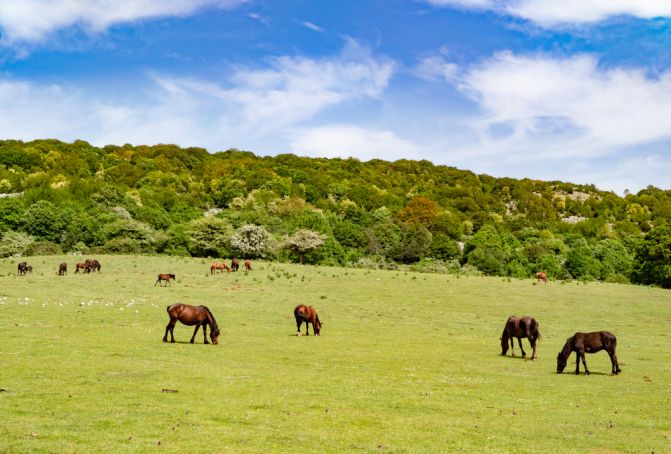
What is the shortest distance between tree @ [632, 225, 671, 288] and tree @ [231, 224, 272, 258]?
164 ft

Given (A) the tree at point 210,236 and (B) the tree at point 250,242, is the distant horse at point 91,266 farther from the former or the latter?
(A) the tree at point 210,236

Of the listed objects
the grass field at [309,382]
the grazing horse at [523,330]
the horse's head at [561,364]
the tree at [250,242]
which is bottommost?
the grass field at [309,382]

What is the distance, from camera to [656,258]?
66.9 m

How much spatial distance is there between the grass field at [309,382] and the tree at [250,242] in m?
34.1

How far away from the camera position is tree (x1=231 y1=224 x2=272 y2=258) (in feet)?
262

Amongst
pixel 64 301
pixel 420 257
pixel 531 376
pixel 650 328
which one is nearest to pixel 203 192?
pixel 420 257

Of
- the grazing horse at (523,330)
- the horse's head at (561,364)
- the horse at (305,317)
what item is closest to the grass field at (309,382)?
the horse's head at (561,364)

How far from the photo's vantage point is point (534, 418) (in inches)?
572

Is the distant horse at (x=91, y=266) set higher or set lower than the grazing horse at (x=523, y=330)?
lower

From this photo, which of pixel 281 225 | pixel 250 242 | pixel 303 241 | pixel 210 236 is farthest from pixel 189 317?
pixel 281 225

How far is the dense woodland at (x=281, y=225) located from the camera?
83688mm

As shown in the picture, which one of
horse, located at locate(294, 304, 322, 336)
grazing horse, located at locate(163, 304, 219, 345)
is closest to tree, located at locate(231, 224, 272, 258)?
horse, located at locate(294, 304, 322, 336)

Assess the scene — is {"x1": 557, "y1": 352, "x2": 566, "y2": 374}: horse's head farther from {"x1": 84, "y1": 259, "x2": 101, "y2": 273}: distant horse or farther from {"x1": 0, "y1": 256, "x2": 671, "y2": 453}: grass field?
{"x1": 84, "y1": 259, "x2": 101, "y2": 273}: distant horse

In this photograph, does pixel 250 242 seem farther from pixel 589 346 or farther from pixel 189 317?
pixel 589 346
